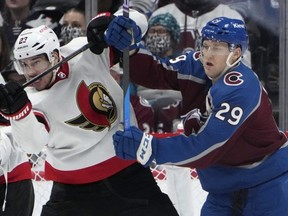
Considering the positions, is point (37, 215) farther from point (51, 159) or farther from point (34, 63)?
point (34, 63)

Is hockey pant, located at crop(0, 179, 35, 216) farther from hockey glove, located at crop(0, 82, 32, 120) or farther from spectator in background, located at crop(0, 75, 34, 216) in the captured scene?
hockey glove, located at crop(0, 82, 32, 120)

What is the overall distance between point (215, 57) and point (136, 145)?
0.38 metres

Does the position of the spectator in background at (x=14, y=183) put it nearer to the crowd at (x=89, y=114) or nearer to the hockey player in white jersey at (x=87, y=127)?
the crowd at (x=89, y=114)

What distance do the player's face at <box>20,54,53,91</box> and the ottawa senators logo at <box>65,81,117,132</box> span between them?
0.13 m

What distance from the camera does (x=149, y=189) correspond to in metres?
3.48

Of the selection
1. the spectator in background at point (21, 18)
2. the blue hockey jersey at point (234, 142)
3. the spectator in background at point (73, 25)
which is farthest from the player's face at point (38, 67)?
the spectator in background at point (21, 18)

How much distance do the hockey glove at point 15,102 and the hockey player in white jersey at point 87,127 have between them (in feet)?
0.40

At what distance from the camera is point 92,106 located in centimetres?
342

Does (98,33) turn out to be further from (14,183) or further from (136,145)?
(14,183)

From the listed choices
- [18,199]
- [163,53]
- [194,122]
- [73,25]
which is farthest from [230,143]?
[73,25]

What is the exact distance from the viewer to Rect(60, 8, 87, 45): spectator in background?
514 cm

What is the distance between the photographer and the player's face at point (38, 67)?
3371 mm

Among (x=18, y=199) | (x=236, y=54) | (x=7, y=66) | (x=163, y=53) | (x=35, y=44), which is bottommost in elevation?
(x=7, y=66)

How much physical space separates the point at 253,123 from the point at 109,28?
581 mm
